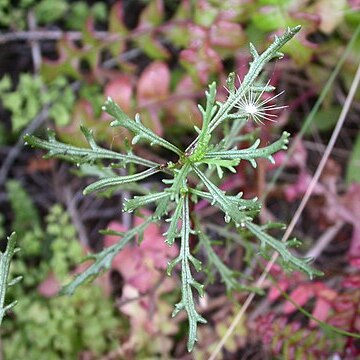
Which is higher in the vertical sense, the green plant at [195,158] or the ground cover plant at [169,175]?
the green plant at [195,158]

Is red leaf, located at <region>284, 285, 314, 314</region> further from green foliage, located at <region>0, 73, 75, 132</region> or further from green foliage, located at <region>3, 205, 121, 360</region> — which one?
green foliage, located at <region>0, 73, 75, 132</region>

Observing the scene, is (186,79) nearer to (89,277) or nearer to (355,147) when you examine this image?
(355,147)

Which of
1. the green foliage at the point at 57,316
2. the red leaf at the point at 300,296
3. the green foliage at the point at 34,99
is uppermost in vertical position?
the green foliage at the point at 34,99

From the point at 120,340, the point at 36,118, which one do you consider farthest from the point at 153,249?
the point at 36,118

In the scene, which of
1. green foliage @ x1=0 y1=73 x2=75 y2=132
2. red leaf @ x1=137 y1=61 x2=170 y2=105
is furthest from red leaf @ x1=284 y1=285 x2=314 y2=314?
green foliage @ x1=0 y1=73 x2=75 y2=132

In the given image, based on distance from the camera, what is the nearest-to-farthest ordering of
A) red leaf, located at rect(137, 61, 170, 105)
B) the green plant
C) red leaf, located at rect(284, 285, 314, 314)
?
the green plant < red leaf, located at rect(284, 285, 314, 314) < red leaf, located at rect(137, 61, 170, 105)

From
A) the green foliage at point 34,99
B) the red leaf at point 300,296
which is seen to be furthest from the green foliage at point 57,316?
the red leaf at point 300,296

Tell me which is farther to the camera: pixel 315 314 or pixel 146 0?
pixel 146 0

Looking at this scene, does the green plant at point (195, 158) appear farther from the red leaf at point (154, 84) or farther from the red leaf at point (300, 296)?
the red leaf at point (154, 84)
